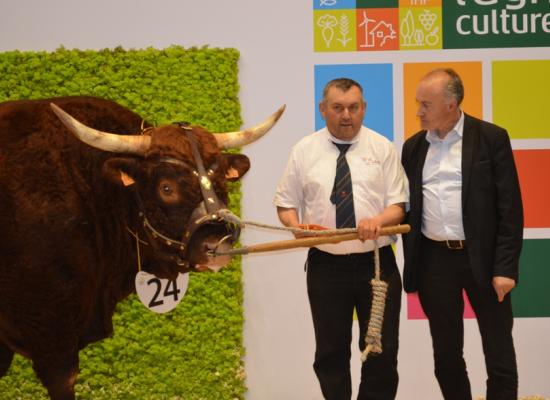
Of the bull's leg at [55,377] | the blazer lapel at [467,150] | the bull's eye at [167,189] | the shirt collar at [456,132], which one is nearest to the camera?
the bull's eye at [167,189]

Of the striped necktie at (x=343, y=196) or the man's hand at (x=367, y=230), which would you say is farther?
the striped necktie at (x=343, y=196)

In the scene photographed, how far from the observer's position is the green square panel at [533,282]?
531 cm

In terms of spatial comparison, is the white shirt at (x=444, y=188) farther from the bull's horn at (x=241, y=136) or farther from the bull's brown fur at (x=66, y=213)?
the bull's brown fur at (x=66, y=213)

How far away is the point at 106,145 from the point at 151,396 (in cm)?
257

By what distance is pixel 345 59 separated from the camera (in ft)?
17.4

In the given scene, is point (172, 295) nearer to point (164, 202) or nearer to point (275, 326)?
point (164, 202)

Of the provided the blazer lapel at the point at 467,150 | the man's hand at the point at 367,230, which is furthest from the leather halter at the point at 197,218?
the blazer lapel at the point at 467,150

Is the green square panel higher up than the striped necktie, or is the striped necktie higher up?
the striped necktie

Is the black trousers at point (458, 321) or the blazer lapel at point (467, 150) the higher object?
the blazer lapel at point (467, 150)

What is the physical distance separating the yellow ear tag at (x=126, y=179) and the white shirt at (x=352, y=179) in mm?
1005

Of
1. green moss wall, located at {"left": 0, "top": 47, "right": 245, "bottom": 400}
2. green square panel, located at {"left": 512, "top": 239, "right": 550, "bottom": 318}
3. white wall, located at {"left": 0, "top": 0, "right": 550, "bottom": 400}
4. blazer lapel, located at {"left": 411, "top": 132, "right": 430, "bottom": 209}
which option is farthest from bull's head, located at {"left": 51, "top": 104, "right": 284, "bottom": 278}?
green square panel, located at {"left": 512, "top": 239, "right": 550, "bottom": 318}

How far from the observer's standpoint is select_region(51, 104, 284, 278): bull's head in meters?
3.11

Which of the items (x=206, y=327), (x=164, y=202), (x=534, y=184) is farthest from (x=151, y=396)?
(x=534, y=184)

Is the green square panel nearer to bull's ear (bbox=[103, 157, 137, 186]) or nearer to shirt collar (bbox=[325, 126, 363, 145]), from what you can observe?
shirt collar (bbox=[325, 126, 363, 145])
